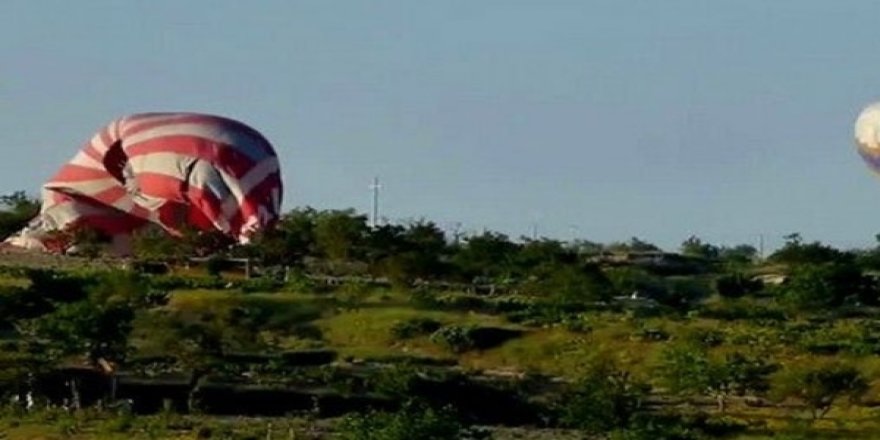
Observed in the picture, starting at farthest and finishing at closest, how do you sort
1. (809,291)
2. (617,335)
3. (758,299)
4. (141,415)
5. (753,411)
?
(758,299) → (809,291) → (617,335) → (753,411) → (141,415)

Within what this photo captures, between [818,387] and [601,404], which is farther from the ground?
[818,387]

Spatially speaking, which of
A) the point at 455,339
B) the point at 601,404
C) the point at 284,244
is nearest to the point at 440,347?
the point at 455,339

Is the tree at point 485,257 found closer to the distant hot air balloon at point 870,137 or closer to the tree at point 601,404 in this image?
the distant hot air balloon at point 870,137

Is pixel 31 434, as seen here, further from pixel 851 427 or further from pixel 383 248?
pixel 383 248

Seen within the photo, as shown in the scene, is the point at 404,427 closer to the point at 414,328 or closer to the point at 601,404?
the point at 601,404

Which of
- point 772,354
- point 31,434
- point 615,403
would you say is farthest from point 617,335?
point 31,434

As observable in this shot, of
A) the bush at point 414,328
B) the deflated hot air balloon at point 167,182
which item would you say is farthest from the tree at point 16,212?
the bush at point 414,328

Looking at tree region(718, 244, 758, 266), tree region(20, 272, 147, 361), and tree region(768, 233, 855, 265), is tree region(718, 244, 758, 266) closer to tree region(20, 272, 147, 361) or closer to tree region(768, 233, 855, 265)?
tree region(768, 233, 855, 265)
